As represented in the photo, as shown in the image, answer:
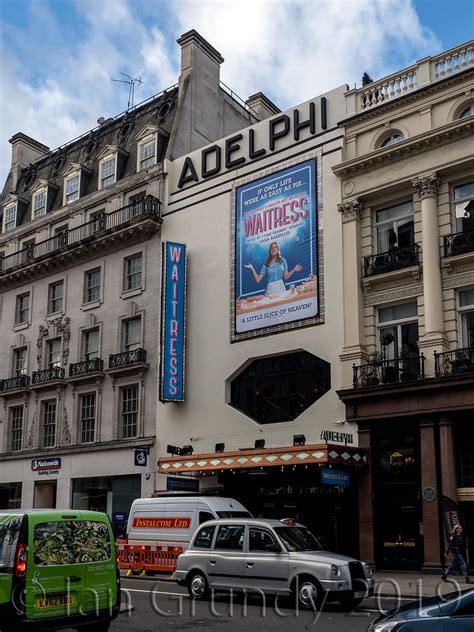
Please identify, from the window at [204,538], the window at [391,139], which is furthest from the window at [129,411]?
the window at [204,538]

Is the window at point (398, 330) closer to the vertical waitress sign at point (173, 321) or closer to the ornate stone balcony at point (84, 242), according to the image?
the vertical waitress sign at point (173, 321)

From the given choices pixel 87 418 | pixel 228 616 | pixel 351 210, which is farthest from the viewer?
pixel 87 418

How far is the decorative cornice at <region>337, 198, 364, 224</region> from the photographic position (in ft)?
89.3

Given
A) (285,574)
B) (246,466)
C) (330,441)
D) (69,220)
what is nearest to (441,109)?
(330,441)

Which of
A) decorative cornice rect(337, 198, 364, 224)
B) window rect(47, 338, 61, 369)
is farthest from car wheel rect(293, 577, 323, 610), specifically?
window rect(47, 338, 61, 369)

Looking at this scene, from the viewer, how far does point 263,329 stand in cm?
2900

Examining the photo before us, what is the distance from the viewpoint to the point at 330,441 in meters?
25.3

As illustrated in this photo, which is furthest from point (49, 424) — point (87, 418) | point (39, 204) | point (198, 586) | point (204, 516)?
point (198, 586)

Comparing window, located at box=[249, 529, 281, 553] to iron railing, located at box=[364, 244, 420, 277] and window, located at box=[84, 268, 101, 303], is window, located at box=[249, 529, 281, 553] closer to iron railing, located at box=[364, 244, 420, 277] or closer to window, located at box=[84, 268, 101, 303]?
iron railing, located at box=[364, 244, 420, 277]

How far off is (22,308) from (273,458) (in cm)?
2179

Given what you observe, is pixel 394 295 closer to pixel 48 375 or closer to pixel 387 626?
pixel 387 626

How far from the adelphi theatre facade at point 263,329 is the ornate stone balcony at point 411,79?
0.88m

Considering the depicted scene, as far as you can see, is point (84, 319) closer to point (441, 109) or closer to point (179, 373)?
point (179, 373)

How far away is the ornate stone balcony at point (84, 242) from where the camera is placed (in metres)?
34.5
